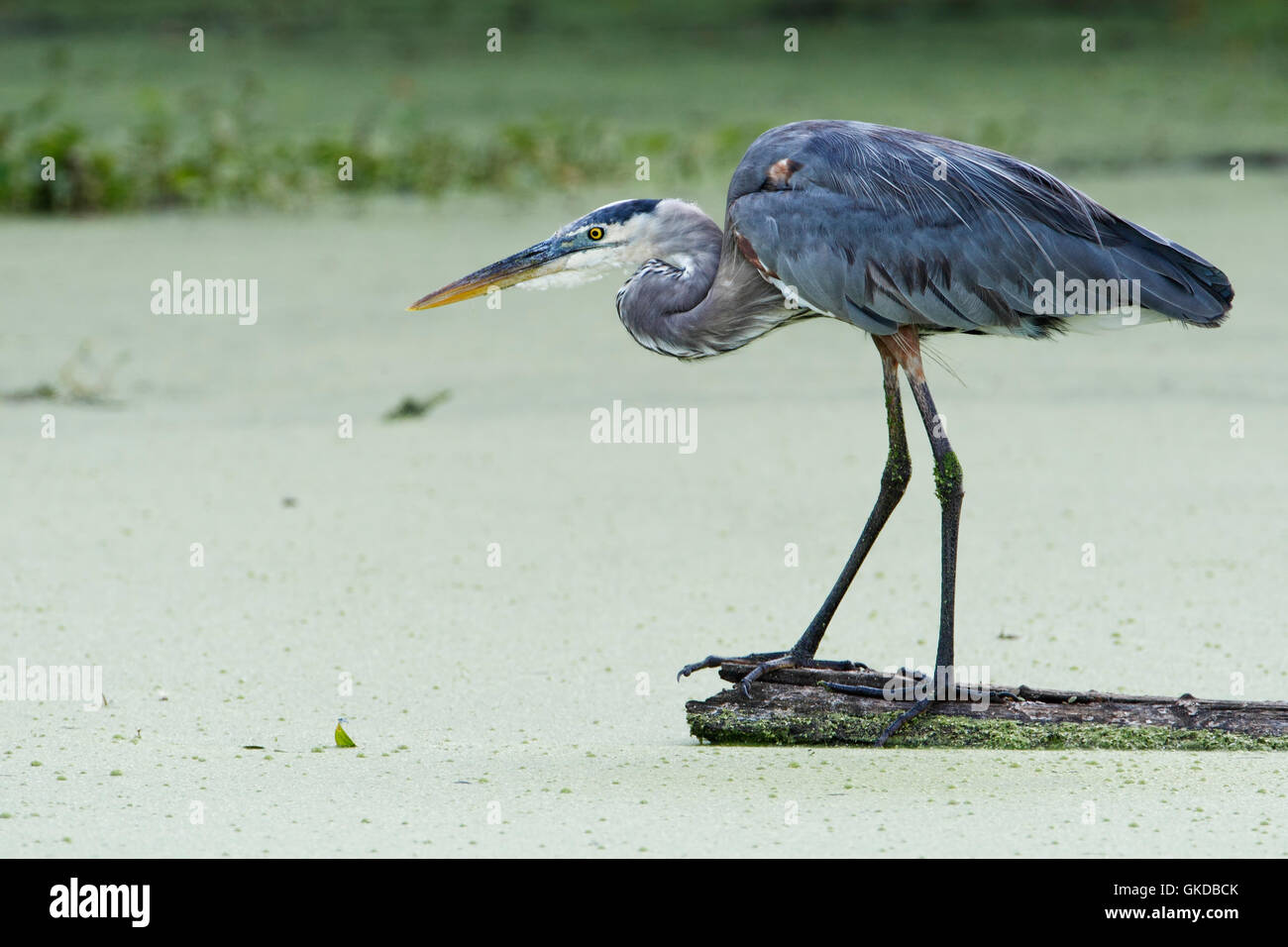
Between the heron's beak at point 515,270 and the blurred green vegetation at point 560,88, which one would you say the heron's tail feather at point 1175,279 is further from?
the blurred green vegetation at point 560,88

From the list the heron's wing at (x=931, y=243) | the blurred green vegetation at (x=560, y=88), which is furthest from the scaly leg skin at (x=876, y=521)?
the blurred green vegetation at (x=560, y=88)

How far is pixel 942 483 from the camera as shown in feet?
12.1

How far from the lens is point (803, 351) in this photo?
8.13m

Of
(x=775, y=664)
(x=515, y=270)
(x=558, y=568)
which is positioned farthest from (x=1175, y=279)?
(x=558, y=568)

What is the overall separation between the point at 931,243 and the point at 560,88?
1016 centimetres

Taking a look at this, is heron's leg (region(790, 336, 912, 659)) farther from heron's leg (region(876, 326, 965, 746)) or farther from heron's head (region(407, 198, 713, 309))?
heron's head (region(407, 198, 713, 309))

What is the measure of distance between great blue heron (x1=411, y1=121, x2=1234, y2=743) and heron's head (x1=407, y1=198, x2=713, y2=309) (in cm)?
19

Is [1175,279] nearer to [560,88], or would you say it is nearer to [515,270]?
[515,270]

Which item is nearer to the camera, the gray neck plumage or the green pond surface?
the green pond surface

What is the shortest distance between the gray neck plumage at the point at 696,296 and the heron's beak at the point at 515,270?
185 millimetres

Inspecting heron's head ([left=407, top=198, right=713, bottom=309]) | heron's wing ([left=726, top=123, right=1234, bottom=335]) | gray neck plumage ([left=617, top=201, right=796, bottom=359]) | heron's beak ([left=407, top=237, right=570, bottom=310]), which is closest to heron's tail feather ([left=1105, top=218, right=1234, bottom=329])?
heron's wing ([left=726, top=123, right=1234, bottom=335])

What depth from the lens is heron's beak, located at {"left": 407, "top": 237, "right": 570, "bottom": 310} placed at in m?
3.93

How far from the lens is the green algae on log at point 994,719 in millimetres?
3268

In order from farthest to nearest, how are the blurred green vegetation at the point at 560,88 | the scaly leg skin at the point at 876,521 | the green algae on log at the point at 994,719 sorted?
the blurred green vegetation at the point at 560,88 → the scaly leg skin at the point at 876,521 → the green algae on log at the point at 994,719
